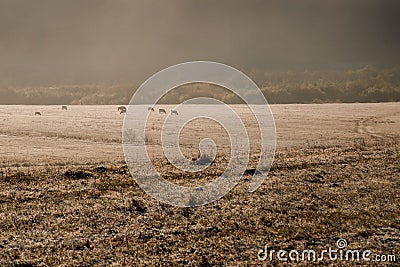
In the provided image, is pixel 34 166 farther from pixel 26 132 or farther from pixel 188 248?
pixel 26 132

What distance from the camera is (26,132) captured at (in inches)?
1799

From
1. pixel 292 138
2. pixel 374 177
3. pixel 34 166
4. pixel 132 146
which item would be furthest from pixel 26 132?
pixel 374 177

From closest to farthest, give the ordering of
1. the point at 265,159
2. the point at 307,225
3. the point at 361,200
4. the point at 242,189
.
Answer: the point at 307,225 < the point at 361,200 < the point at 242,189 < the point at 265,159

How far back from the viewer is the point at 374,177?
2077cm

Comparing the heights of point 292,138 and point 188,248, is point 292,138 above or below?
above

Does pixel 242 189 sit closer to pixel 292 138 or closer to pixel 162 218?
pixel 162 218

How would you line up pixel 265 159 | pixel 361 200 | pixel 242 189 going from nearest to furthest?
1. pixel 361 200
2. pixel 242 189
3. pixel 265 159

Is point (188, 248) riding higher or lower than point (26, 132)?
lower

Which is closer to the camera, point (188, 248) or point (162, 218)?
point (188, 248)

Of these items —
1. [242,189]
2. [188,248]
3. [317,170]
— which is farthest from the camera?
[317,170]

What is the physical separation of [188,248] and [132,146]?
2466 cm

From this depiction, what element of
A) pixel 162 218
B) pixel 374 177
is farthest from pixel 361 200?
pixel 162 218

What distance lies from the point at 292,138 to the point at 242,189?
2739cm

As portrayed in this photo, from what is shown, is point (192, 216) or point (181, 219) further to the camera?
point (192, 216)
